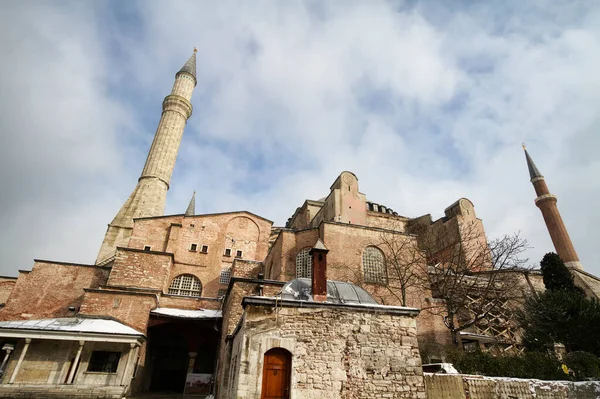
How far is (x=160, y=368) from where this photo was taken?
1872 cm

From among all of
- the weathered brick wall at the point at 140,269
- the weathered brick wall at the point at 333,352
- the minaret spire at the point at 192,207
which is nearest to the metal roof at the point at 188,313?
the weathered brick wall at the point at 140,269

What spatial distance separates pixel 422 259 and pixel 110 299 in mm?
16831

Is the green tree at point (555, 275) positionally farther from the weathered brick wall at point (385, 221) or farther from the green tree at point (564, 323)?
the weathered brick wall at point (385, 221)

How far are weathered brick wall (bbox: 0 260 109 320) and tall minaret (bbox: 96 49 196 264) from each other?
5.06 m

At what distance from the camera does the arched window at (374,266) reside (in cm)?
1891

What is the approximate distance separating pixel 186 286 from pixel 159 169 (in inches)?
521

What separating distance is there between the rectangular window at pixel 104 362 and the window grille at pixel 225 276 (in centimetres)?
946

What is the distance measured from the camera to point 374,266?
63.2 ft

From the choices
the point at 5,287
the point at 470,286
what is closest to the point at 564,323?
the point at 470,286

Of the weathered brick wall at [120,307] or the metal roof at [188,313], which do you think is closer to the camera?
the weathered brick wall at [120,307]

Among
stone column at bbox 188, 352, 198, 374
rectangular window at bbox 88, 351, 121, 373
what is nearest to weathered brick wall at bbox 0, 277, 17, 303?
rectangular window at bbox 88, 351, 121, 373

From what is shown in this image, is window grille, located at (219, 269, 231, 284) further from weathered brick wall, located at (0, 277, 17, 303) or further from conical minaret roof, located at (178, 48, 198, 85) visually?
conical minaret roof, located at (178, 48, 198, 85)

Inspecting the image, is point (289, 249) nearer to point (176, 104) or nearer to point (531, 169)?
point (176, 104)

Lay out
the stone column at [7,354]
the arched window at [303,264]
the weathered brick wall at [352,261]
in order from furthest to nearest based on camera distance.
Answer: the arched window at [303,264] < the weathered brick wall at [352,261] < the stone column at [7,354]
